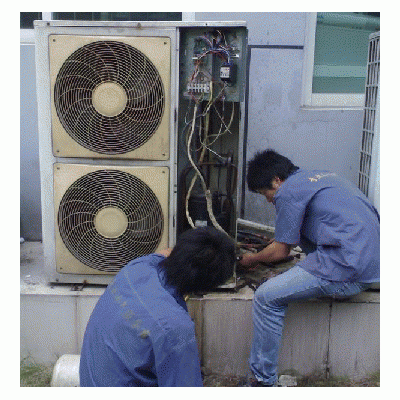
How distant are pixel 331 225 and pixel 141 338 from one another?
1.46 meters

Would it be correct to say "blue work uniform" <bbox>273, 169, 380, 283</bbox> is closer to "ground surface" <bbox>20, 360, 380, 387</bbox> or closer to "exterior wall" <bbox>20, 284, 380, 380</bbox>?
"exterior wall" <bbox>20, 284, 380, 380</bbox>

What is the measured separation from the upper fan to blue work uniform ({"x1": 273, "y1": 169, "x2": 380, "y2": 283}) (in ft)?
2.78

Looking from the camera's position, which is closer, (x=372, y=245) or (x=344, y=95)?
(x=372, y=245)

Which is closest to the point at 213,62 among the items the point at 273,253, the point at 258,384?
the point at 273,253

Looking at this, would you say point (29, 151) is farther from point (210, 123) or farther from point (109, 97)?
point (210, 123)

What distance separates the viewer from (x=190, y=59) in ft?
9.75

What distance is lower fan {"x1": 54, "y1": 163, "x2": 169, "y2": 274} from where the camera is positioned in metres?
3.04

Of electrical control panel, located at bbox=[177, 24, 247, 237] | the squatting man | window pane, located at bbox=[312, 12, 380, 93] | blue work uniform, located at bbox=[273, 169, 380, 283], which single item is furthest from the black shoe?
window pane, located at bbox=[312, 12, 380, 93]

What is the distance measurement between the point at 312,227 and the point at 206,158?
32.6 inches

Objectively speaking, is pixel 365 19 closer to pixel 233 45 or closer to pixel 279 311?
pixel 233 45

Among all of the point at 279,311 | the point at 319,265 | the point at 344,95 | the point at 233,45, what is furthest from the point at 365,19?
the point at 279,311

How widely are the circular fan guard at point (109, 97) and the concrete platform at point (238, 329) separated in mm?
1053

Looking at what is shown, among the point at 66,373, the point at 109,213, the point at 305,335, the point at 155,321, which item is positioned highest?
the point at 109,213

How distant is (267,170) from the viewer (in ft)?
9.87
